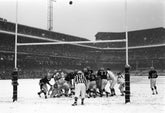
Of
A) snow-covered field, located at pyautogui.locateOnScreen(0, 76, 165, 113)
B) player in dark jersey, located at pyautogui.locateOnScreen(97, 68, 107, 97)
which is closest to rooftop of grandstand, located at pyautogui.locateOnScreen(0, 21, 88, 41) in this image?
player in dark jersey, located at pyautogui.locateOnScreen(97, 68, 107, 97)

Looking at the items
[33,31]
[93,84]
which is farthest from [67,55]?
[93,84]

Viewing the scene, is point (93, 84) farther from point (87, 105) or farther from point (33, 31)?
point (33, 31)

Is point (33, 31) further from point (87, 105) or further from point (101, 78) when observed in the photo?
point (87, 105)

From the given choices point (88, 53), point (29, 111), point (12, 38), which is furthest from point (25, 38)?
point (29, 111)

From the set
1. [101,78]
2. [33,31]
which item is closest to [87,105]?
[101,78]

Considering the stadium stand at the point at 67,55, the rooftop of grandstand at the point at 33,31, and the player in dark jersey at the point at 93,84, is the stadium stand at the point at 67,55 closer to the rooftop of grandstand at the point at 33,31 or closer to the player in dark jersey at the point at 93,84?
the rooftop of grandstand at the point at 33,31

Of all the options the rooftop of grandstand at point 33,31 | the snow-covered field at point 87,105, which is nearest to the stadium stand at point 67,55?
the rooftop of grandstand at point 33,31

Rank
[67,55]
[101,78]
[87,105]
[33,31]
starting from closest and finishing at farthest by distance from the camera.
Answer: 1. [87,105]
2. [101,78]
3. [33,31]
4. [67,55]

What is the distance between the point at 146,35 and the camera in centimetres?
6134

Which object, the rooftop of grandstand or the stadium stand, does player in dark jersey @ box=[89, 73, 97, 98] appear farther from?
the rooftop of grandstand

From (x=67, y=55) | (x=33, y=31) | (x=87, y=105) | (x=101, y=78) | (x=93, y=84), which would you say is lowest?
(x=87, y=105)

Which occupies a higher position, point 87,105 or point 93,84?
point 93,84

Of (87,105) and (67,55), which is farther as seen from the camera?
(67,55)

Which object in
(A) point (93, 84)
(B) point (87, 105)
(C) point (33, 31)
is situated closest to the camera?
(B) point (87, 105)
